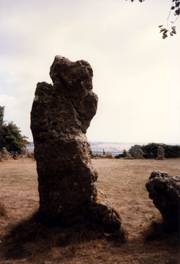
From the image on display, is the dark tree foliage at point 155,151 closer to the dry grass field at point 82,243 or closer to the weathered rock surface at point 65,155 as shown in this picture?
the dry grass field at point 82,243

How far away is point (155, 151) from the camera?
27.3 m

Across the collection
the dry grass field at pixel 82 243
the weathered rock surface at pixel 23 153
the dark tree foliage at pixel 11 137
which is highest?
the dark tree foliage at pixel 11 137

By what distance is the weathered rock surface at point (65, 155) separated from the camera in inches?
183

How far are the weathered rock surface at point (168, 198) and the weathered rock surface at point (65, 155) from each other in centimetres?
115

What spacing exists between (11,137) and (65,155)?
77.4 ft

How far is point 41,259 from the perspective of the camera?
360 cm

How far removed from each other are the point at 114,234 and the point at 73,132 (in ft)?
9.04

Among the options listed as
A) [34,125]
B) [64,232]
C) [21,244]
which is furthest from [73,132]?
[21,244]

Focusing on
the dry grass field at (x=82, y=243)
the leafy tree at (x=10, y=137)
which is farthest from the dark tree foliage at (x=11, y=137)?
the dry grass field at (x=82, y=243)

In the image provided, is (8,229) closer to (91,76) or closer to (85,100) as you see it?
(85,100)

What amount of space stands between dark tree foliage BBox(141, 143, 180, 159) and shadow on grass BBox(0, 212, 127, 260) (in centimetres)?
2386

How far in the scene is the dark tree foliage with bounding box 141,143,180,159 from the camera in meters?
26.2

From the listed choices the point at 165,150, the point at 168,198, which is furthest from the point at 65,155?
the point at 165,150

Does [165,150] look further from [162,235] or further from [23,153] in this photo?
[162,235]
